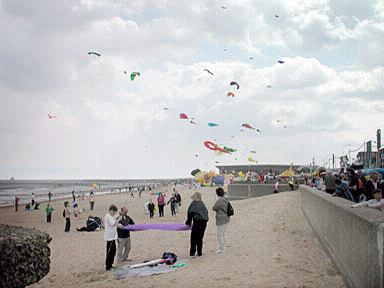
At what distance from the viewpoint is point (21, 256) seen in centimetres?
242

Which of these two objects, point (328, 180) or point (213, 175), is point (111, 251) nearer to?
point (328, 180)

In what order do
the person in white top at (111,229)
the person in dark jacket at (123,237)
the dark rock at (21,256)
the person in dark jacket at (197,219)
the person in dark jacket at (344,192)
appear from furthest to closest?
the person in dark jacket at (123,237) < the person in dark jacket at (344,192) < the person in dark jacket at (197,219) < the person in white top at (111,229) < the dark rock at (21,256)

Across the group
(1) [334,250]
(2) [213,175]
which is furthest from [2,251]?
(2) [213,175]

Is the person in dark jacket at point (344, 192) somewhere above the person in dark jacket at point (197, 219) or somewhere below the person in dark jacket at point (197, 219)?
above

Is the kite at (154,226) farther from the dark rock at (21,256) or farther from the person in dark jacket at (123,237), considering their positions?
the dark rock at (21,256)

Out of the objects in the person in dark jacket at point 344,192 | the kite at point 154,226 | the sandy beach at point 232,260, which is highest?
the person in dark jacket at point 344,192

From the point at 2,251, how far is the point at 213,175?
4085 centimetres

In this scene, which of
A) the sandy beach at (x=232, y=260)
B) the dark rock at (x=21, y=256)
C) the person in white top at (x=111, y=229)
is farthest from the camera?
the person in white top at (x=111, y=229)

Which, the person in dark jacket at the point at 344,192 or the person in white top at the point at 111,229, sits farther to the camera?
the person in dark jacket at the point at 344,192

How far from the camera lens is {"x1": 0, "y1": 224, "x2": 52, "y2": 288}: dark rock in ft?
7.69

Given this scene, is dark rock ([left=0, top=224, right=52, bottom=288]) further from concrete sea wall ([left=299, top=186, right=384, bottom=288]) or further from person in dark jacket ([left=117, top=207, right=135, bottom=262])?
person in dark jacket ([left=117, top=207, right=135, bottom=262])

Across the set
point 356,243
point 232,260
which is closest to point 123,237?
point 232,260

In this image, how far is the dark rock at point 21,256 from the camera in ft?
7.69

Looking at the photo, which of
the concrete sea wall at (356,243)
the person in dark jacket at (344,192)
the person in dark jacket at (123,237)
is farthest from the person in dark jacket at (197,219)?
the person in dark jacket at (344,192)
